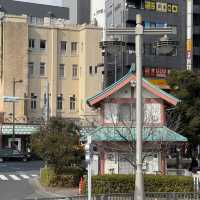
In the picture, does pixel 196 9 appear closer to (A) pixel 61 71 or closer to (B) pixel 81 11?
(A) pixel 61 71

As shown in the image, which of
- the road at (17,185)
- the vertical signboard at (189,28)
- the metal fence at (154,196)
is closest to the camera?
the metal fence at (154,196)

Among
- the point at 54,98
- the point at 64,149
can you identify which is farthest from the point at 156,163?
the point at 54,98

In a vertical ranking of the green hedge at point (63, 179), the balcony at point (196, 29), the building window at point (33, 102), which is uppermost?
the balcony at point (196, 29)

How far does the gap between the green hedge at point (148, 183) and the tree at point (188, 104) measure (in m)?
10.9

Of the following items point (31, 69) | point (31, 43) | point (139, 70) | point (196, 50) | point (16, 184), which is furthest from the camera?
point (31, 69)

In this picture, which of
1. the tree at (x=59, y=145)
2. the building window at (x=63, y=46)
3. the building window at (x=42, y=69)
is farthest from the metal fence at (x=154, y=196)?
the building window at (x=63, y=46)

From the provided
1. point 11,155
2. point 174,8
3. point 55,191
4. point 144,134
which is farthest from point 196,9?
point 55,191

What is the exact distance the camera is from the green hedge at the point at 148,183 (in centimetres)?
2972

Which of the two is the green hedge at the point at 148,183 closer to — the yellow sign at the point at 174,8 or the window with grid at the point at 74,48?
the yellow sign at the point at 174,8

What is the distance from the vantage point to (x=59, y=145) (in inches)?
1342

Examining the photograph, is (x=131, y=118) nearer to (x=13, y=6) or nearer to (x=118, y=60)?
(x=118, y=60)

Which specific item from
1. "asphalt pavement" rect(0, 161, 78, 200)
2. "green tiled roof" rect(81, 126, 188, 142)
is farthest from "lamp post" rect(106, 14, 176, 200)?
"green tiled roof" rect(81, 126, 188, 142)

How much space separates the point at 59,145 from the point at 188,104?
474 inches

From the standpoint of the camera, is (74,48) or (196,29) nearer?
(196,29)
